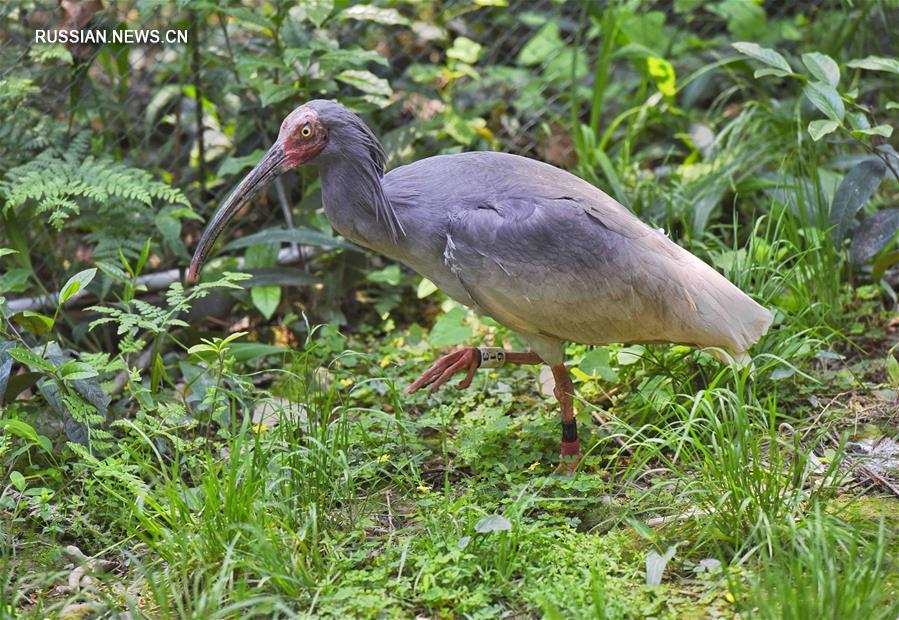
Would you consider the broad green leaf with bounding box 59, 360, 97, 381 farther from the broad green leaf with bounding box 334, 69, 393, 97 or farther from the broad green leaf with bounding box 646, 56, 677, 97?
the broad green leaf with bounding box 646, 56, 677, 97

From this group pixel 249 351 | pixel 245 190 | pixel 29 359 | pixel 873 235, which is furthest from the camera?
pixel 873 235

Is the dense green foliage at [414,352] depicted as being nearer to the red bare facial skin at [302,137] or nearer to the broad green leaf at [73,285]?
the broad green leaf at [73,285]

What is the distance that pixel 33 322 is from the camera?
4.37 metres

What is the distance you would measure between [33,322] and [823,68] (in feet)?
12.8

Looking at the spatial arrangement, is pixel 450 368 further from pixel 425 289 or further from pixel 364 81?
pixel 364 81

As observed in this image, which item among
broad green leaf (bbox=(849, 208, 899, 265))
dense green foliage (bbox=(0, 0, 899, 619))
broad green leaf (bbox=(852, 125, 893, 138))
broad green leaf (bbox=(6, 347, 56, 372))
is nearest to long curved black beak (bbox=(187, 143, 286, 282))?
dense green foliage (bbox=(0, 0, 899, 619))

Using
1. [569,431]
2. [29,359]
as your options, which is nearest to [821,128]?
[569,431]

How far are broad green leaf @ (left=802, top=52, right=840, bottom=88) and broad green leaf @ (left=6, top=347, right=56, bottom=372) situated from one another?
3.74 meters

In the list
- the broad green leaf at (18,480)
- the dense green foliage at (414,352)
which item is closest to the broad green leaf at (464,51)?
the dense green foliage at (414,352)

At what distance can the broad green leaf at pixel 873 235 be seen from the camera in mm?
5129

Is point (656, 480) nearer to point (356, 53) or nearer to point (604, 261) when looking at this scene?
point (604, 261)

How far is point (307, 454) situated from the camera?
3.91 m

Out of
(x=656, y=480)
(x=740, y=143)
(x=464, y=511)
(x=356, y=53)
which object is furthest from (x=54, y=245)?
(x=740, y=143)

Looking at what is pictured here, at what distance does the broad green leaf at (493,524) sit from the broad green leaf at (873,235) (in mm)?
2738
